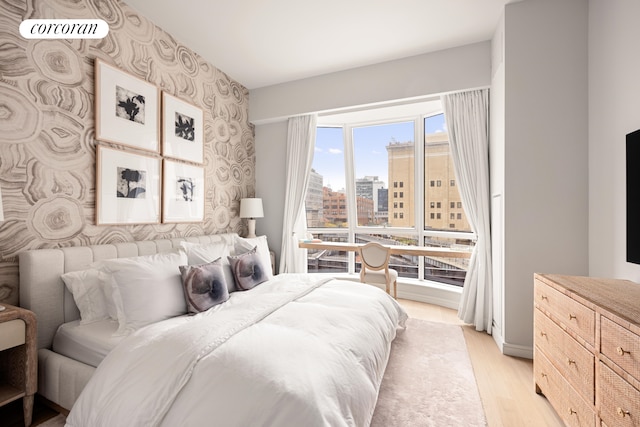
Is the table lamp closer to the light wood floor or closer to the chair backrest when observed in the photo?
the chair backrest

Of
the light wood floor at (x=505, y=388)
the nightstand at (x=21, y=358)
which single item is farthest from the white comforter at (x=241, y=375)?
the light wood floor at (x=505, y=388)

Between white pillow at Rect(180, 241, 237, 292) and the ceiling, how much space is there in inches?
85.5

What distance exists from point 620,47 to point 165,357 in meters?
3.38

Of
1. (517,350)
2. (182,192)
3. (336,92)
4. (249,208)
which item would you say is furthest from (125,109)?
(517,350)

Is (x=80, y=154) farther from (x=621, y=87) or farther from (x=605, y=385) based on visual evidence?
(x=621, y=87)

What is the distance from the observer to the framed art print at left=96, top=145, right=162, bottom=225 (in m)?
2.35

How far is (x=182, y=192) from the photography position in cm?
312

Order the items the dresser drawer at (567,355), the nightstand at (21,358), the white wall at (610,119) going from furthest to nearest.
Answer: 1. the white wall at (610,119)
2. the nightstand at (21,358)
3. the dresser drawer at (567,355)

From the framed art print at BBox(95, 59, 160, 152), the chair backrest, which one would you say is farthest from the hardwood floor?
the framed art print at BBox(95, 59, 160, 152)

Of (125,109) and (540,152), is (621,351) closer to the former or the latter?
(540,152)

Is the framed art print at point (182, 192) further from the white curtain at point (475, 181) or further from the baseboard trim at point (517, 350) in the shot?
the baseboard trim at point (517, 350)

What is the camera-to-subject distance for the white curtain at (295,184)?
4.16 meters

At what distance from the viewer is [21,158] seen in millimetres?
1910

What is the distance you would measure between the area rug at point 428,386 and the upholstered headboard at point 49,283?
1.96 ft
